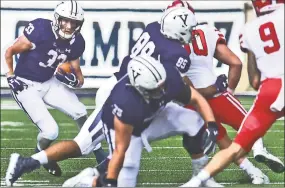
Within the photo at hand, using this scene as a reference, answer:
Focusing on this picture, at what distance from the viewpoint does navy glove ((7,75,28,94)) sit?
7.06m

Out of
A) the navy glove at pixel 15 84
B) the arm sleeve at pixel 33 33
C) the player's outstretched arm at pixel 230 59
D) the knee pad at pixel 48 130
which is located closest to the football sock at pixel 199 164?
the player's outstretched arm at pixel 230 59

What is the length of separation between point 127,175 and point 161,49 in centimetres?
88

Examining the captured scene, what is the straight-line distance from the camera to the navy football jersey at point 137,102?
5512 millimetres

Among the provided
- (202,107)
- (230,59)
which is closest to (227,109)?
(230,59)

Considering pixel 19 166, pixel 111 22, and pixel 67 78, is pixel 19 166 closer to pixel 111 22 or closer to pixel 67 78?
pixel 67 78

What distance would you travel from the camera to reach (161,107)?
5.71 meters

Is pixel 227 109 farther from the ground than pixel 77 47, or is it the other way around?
pixel 77 47

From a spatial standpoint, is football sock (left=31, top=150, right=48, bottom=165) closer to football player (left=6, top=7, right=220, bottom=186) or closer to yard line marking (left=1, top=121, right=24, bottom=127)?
football player (left=6, top=7, right=220, bottom=186)

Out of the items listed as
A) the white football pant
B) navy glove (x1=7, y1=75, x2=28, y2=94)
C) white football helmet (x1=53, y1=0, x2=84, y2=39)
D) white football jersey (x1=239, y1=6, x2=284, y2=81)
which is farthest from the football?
white football jersey (x1=239, y1=6, x2=284, y2=81)

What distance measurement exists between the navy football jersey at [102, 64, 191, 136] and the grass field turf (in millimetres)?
1081

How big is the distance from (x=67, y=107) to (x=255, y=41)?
211cm

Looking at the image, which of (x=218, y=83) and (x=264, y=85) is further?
(x=218, y=83)

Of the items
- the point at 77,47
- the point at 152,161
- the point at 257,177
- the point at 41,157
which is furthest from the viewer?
the point at 152,161

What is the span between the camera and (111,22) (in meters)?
12.0
